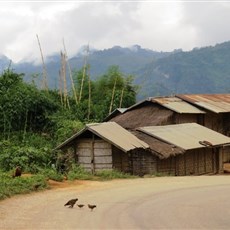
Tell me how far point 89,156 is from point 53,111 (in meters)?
10.5

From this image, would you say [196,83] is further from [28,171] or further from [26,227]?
[26,227]

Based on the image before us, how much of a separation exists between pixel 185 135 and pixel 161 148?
387 cm

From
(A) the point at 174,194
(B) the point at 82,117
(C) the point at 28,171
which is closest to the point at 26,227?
(A) the point at 174,194

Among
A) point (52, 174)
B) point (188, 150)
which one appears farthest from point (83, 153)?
point (188, 150)

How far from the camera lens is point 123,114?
32844 millimetres

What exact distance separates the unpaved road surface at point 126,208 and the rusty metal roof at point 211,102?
1420cm

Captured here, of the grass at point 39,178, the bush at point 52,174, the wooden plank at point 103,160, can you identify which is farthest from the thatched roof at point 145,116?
the bush at point 52,174

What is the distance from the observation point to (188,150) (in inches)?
994

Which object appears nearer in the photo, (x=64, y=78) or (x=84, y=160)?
(x=84, y=160)

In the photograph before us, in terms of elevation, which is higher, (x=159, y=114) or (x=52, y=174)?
(x=159, y=114)

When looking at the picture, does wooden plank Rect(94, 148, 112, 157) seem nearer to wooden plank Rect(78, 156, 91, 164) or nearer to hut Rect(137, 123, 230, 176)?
wooden plank Rect(78, 156, 91, 164)

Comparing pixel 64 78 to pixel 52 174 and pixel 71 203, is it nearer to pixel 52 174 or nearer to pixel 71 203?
pixel 52 174

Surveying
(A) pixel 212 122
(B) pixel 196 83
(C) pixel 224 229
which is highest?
(B) pixel 196 83

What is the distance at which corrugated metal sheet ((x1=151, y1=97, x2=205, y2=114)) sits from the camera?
31.1m
